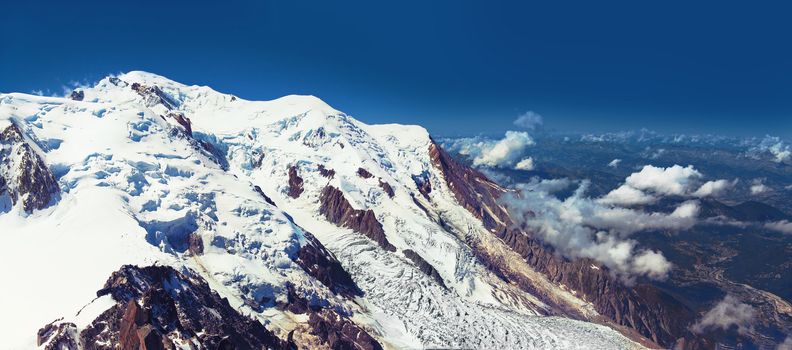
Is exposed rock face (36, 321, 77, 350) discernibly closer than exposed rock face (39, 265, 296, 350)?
No

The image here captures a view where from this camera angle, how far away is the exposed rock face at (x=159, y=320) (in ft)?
458

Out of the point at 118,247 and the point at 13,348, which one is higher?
the point at 118,247

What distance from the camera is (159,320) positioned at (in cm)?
14800

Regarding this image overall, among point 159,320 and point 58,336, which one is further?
point 159,320

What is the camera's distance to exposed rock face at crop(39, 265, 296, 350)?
139500 millimetres

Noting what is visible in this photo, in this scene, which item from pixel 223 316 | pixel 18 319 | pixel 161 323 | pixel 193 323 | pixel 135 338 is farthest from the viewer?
pixel 223 316

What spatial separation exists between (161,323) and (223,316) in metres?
42.6

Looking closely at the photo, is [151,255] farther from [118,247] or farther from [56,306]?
[56,306]

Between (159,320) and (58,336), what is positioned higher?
(159,320)

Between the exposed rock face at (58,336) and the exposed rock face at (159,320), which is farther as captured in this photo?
the exposed rock face at (58,336)

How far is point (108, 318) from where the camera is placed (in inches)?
5906

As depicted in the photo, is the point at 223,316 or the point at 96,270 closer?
the point at 96,270

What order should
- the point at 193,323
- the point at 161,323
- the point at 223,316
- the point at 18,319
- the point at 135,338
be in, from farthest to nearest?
the point at 223,316 < the point at 193,323 < the point at 18,319 < the point at 161,323 < the point at 135,338

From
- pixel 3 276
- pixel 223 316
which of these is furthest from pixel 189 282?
pixel 3 276
